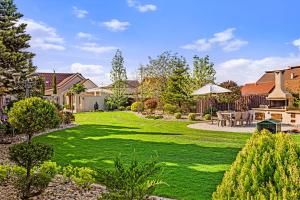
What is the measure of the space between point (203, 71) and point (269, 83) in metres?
9.98

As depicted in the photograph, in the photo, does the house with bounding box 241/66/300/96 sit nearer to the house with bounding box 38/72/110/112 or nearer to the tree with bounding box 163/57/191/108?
the tree with bounding box 163/57/191/108

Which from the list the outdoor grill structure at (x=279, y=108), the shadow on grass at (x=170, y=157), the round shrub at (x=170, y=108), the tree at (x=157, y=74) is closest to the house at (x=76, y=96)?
the tree at (x=157, y=74)

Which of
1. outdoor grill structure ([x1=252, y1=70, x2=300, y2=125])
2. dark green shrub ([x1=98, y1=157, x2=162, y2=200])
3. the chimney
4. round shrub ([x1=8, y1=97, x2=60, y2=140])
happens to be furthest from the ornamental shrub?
the chimney

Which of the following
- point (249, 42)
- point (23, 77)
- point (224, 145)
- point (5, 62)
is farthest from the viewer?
point (249, 42)

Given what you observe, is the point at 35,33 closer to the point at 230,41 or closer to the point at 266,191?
the point at 230,41

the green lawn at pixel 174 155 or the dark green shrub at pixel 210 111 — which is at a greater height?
the dark green shrub at pixel 210 111

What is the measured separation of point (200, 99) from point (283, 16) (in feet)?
36.6

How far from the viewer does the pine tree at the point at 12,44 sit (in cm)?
1631

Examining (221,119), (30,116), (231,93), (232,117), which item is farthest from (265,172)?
(231,93)

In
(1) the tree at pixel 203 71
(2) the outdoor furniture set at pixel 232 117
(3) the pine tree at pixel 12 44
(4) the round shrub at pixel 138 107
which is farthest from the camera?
(4) the round shrub at pixel 138 107

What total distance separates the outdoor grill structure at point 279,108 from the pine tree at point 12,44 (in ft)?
53.5

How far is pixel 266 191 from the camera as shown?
→ 219cm

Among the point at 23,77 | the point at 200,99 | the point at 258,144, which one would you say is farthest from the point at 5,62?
the point at 200,99

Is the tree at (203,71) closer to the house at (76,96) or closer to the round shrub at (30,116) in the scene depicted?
the house at (76,96)
